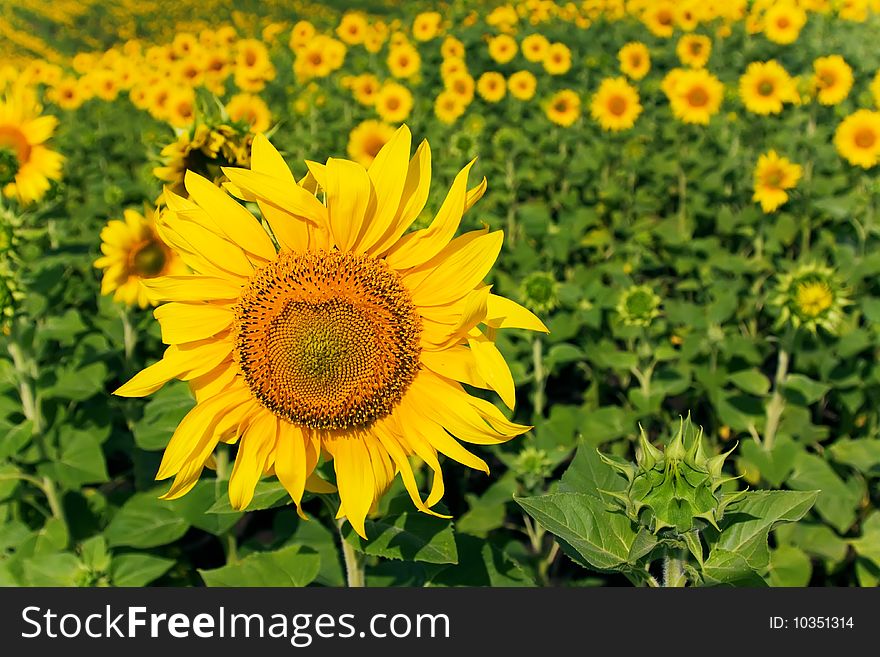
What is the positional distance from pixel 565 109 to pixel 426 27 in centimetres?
325

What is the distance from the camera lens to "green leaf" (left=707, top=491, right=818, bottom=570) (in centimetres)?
135

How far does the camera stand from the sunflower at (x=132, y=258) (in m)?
2.85

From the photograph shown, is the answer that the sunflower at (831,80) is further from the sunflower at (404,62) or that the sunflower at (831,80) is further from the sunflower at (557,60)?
the sunflower at (404,62)

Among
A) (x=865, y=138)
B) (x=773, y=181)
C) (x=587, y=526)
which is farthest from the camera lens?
(x=865, y=138)

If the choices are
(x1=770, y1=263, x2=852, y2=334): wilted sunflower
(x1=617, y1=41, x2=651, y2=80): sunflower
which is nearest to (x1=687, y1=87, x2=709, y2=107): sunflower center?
(x1=617, y1=41, x2=651, y2=80): sunflower

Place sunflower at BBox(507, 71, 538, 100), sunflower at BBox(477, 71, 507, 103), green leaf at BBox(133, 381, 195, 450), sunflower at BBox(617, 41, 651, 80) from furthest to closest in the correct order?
sunflower at BBox(617, 41, 651, 80) < sunflower at BBox(477, 71, 507, 103) < sunflower at BBox(507, 71, 538, 100) < green leaf at BBox(133, 381, 195, 450)

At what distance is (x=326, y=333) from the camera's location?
150cm

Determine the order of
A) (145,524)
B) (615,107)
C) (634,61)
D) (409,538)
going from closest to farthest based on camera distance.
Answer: (409,538)
(145,524)
(615,107)
(634,61)

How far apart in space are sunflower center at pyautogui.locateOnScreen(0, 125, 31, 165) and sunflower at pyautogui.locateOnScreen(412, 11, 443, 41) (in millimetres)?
6772

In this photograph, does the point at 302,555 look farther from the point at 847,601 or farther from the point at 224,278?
the point at 847,601

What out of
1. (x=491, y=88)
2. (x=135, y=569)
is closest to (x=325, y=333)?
(x=135, y=569)

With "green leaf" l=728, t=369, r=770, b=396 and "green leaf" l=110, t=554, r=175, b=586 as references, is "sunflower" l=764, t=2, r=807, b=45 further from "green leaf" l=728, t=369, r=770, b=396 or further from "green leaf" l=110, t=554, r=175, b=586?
"green leaf" l=110, t=554, r=175, b=586

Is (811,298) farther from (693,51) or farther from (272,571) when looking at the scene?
(693,51)

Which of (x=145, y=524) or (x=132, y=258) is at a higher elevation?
(x=132, y=258)
